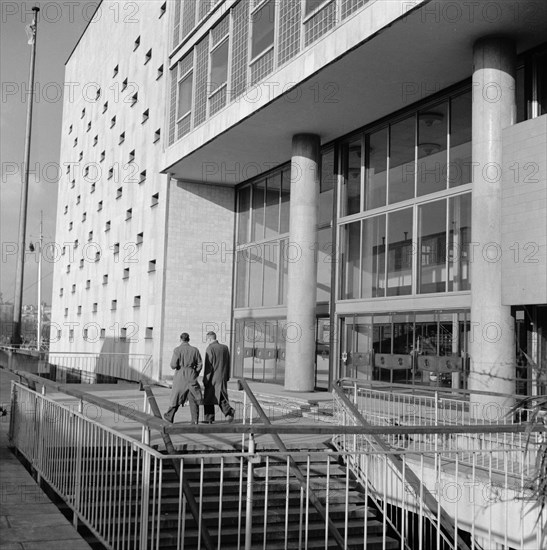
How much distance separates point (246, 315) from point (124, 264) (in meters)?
7.69

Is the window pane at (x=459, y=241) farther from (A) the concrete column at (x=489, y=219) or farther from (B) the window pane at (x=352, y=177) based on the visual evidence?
(B) the window pane at (x=352, y=177)

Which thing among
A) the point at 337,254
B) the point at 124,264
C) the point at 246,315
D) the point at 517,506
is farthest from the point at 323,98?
the point at 124,264

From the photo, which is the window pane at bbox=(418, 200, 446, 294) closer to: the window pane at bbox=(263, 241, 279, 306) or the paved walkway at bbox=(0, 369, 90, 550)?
the window pane at bbox=(263, 241, 279, 306)

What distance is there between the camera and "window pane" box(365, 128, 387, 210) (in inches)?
781

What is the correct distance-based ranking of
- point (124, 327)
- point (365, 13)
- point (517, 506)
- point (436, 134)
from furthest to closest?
point (124, 327) < point (436, 134) < point (365, 13) < point (517, 506)

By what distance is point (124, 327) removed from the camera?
31.2 m

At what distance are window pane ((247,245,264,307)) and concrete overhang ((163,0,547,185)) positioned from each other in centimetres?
329

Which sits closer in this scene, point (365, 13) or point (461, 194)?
point (365, 13)

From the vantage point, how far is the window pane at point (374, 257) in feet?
63.8

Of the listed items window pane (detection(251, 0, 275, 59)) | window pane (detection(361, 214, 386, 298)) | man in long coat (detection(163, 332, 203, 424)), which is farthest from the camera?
window pane (detection(251, 0, 275, 59))

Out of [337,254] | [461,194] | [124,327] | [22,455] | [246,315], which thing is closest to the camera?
[22,455]

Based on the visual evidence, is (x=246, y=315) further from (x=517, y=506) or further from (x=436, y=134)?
(x=517, y=506)

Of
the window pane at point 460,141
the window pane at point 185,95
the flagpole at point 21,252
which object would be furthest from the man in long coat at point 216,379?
the flagpole at point 21,252

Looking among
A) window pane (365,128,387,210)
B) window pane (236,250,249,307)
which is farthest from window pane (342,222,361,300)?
window pane (236,250,249,307)
